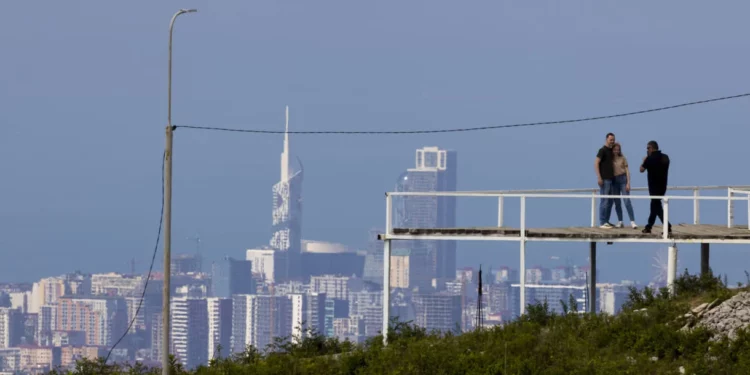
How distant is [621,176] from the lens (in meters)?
32.2

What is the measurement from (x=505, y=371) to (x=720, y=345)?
12.4 feet

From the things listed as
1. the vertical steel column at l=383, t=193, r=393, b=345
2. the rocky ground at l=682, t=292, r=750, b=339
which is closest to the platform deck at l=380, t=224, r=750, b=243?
the vertical steel column at l=383, t=193, r=393, b=345

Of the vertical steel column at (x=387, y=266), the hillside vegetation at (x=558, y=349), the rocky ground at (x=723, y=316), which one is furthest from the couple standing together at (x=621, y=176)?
the vertical steel column at (x=387, y=266)

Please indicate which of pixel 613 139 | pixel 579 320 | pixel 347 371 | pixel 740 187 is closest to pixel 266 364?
pixel 347 371

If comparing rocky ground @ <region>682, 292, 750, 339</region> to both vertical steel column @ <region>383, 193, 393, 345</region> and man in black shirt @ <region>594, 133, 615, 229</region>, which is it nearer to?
man in black shirt @ <region>594, 133, 615, 229</region>

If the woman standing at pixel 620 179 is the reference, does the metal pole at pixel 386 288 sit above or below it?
below

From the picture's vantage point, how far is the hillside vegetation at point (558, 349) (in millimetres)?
27141

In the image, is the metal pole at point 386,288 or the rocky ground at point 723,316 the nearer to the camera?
the rocky ground at point 723,316

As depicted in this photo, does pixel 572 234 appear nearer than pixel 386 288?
Yes

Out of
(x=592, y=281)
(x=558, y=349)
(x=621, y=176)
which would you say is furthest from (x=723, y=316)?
(x=592, y=281)

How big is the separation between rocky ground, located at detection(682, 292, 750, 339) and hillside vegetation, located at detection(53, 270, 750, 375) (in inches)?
8.1

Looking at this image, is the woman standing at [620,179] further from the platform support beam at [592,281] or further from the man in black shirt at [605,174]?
the platform support beam at [592,281]

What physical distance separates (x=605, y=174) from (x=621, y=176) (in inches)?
13.3

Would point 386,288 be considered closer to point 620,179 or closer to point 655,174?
point 620,179
